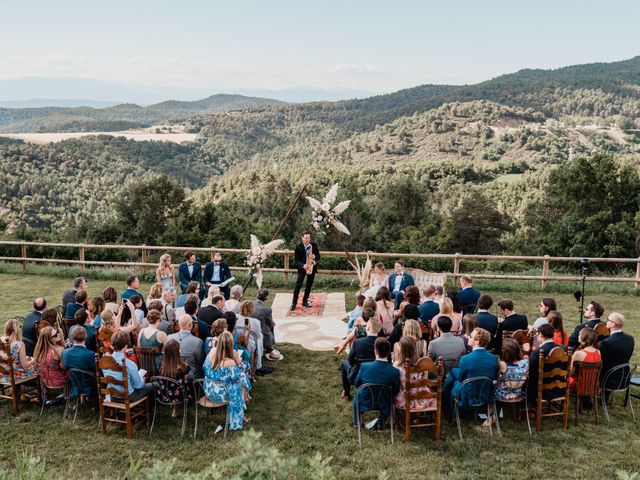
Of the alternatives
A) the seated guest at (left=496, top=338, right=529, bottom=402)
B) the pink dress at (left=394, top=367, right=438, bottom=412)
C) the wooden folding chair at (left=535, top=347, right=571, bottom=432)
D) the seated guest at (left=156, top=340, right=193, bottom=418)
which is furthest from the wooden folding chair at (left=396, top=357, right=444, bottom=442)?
the seated guest at (left=156, top=340, right=193, bottom=418)

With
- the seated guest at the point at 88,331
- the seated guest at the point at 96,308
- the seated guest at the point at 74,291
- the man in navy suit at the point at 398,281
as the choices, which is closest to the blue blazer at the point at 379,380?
the seated guest at the point at 88,331

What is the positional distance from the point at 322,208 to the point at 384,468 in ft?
20.1

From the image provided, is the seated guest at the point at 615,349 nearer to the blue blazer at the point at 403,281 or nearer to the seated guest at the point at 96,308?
the blue blazer at the point at 403,281

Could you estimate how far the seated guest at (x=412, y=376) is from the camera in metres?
6.05

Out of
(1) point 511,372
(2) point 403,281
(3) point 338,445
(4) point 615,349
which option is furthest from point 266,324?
(4) point 615,349

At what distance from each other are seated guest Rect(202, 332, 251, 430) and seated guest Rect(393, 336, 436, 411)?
69.8 inches

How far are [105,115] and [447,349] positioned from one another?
459ft

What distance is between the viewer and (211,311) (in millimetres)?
7656

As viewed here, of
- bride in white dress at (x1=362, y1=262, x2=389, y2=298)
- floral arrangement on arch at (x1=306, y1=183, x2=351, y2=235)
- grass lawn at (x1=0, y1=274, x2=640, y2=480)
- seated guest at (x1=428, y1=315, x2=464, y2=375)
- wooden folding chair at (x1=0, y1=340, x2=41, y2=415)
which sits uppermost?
floral arrangement on arch at (x1=306, y1=183, x2=351, y2=235)

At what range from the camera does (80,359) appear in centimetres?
640

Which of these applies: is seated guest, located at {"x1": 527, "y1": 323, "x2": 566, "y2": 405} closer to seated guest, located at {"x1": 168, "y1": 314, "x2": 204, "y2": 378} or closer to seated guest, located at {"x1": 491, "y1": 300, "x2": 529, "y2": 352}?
seated guest, located at {"x1": 491, "y1": 300, "x2": 529, "y2": 352}

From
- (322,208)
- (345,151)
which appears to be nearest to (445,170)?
(345,151)

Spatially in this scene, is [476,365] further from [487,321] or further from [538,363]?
[487,321]

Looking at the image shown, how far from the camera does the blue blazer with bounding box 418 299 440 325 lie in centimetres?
817
